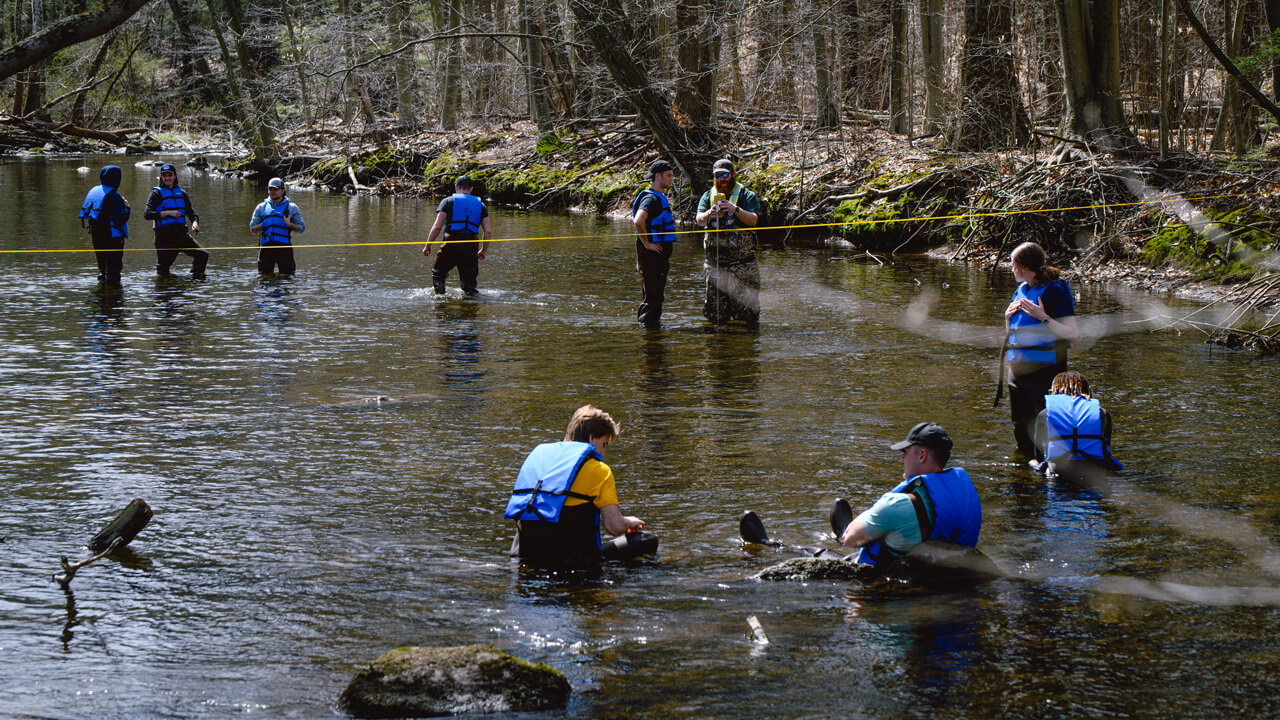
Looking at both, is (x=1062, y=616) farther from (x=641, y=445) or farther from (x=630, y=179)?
(x=630, y=179)

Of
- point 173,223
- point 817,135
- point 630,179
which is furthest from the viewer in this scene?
point 630,179

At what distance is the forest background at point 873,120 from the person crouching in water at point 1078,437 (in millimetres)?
5715

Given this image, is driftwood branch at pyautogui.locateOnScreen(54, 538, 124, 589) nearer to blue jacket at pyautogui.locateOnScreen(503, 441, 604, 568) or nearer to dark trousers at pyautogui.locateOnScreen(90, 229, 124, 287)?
blue jacket at pyautogui.locateOnScreen(503, 441, 604, 568)

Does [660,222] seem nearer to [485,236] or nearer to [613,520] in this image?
[485,236]

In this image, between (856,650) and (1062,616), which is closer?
(856,650)

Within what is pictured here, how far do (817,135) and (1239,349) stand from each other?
49.1ft

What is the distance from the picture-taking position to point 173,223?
59.6ft

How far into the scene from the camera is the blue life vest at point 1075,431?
821 cm

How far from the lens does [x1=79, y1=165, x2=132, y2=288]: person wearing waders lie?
56.2 feet

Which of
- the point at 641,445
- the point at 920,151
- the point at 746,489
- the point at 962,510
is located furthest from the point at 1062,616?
the point at 920,151

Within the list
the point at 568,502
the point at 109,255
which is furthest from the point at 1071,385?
the point at 109,255

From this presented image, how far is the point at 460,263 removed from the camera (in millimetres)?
16938

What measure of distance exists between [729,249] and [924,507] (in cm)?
787

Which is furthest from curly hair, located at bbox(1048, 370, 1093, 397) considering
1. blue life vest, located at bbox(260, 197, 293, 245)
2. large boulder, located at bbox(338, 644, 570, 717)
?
blue life vest, located at bbox(260, 197, 293, 245)
